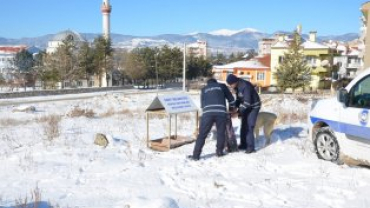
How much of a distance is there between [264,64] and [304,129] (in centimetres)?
6069

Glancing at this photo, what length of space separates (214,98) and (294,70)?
47.3 m

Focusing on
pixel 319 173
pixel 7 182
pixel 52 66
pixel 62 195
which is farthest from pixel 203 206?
pixel 52 66

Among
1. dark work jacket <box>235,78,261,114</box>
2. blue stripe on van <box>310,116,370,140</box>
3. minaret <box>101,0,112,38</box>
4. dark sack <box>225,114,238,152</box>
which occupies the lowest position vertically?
dark sack <box>225,114,238,152</box>

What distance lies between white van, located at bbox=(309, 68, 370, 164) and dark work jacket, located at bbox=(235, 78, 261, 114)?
118 cm

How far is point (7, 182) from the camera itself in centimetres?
625

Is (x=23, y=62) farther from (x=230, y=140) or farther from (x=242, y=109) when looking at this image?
(x=242, y=109)

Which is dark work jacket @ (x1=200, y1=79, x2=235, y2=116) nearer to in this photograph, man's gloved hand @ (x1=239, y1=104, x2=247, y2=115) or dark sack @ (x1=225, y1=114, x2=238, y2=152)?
man's gloved hand @ (x1=239, y1=104, x2=247, y2=115)

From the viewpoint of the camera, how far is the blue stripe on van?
6.54 meters

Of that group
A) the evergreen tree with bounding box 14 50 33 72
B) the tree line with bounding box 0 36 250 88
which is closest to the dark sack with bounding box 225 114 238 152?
the tree line with bounding box 0 36 250 88

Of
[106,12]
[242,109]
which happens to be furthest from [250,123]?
[106,12]

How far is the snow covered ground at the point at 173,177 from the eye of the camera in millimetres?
5430

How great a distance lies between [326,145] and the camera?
7.62 m

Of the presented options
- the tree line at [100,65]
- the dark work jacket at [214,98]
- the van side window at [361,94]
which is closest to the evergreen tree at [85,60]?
the tree line at [100,65]

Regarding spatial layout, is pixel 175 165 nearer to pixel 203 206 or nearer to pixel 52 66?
pixel 203 206
